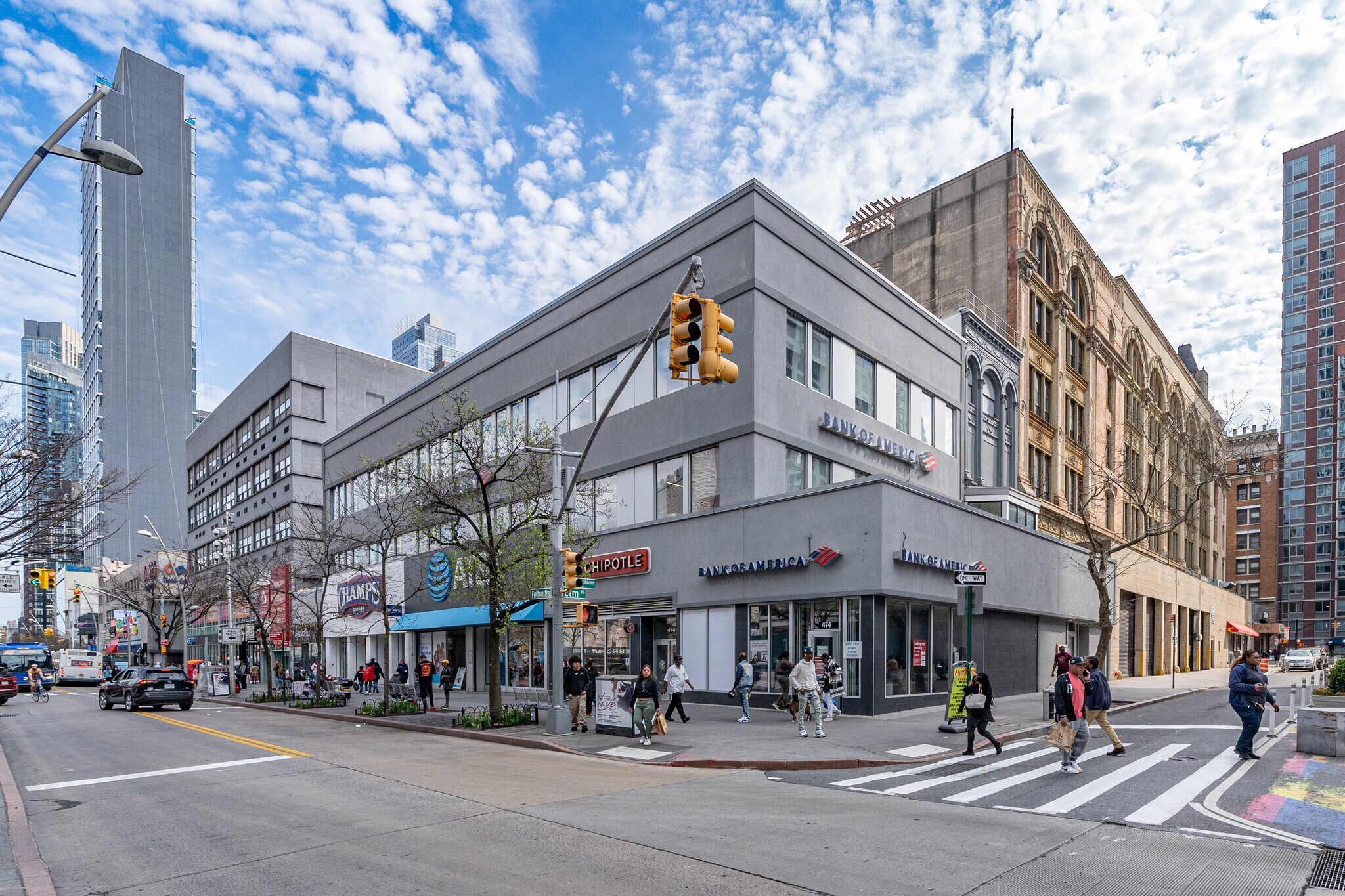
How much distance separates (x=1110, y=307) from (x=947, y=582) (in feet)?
111

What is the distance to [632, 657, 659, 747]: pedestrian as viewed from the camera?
17219mm

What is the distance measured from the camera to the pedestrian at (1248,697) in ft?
46.5

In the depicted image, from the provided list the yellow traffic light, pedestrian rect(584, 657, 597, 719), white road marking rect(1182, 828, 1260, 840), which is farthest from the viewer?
pedestrian rect(584, 657, 597, 719)

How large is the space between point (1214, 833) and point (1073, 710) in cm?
417

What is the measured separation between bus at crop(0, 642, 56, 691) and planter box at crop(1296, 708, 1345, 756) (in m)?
56.6

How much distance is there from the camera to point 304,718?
2798cm

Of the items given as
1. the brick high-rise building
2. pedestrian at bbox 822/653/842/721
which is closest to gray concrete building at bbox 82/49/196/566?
pedestrian at bbox 822/653/842/721

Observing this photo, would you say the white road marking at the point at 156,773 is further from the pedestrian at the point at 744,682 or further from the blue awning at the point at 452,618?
the blue awning at the point at 452,618

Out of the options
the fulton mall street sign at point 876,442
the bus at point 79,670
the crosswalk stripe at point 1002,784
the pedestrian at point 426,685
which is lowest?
the bus at point 79,670

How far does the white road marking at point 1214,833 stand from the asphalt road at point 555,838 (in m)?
0.20

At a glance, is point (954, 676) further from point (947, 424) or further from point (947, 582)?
point (947, 424)

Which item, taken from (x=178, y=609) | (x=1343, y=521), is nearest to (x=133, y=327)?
(x=178, y=609)

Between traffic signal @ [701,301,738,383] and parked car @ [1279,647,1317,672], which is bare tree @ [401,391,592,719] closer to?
traffic signal @ [701,301,738,383]

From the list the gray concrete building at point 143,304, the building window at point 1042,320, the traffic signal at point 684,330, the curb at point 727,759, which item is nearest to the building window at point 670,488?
the curb at point 727,759
